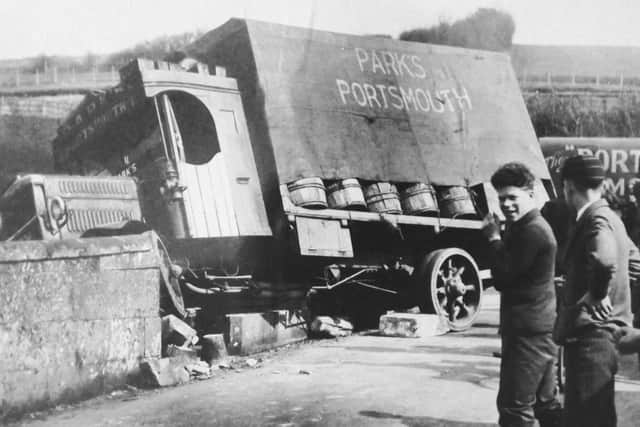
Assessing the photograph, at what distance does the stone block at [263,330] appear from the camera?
748 centimetres

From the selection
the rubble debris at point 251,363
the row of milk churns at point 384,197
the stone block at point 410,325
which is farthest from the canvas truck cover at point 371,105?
the rubble debris at point 251,363

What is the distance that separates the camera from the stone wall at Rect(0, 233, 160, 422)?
204 inches

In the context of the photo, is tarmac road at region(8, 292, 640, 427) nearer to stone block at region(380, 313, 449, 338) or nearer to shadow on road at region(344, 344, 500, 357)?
shadow on road at region(344, 344, 500, 357)

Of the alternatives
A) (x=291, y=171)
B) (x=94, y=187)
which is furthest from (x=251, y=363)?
(x=94, y=187)

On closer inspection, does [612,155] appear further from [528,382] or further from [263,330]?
[528,382]

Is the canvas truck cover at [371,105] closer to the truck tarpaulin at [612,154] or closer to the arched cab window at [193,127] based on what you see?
the arched cab window at [193,127]

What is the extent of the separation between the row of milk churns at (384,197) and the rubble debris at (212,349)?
1.70m

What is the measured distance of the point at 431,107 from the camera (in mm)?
9523

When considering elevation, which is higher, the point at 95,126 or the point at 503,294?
the point at 95,126

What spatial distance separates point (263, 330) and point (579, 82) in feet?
85.6

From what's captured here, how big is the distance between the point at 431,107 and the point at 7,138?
42.8ft

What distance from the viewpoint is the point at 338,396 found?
530 cm

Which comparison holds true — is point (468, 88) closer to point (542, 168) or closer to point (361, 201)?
point (542, 168)

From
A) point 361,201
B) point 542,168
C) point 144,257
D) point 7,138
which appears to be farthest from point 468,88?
point 7,138
